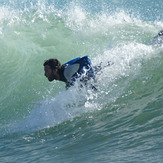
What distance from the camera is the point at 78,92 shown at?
634 centimetres

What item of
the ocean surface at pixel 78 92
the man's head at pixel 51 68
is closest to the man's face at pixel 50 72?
the man's head at pixel 51 68

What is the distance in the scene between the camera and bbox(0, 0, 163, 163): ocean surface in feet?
14.4

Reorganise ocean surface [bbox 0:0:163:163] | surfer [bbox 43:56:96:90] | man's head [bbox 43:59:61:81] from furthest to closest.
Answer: surfer [bbox 43:56:96:90], man's head [bbox 43:59:61:81], ocean surface [bbox 0:0:163:163]

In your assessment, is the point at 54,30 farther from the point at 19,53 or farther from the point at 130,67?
the point at 130,67

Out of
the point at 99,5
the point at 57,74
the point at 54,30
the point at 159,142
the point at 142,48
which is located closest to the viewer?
the point at 159,142

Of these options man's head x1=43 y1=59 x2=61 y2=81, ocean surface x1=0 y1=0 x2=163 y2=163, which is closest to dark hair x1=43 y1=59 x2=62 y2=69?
man's head x1=43 y1=59 x2=61 y2=81

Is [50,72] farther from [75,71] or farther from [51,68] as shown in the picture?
[75,71]

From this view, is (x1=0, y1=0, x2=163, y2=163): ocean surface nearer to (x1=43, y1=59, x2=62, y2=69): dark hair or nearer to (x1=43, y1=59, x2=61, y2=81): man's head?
(x1=43, y1=59, x2=61, y2=81): man's head

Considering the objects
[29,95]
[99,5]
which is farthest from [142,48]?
[99,5]

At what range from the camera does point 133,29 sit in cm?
1208

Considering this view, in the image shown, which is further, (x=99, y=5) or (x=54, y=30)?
(x=99, y=5)

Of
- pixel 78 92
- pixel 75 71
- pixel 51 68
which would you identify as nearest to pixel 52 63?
pixel 51 68

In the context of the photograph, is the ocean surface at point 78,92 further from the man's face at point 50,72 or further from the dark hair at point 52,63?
the dark hair at point 52,63

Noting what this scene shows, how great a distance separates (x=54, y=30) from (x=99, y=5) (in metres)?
6.91
